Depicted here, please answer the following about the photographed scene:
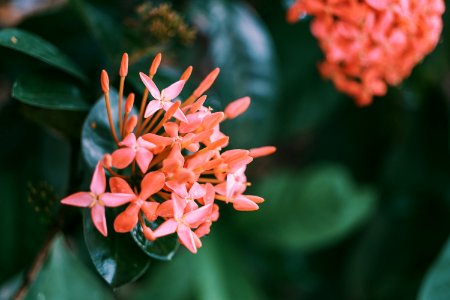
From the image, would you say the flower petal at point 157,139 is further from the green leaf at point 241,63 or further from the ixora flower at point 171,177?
the green leaf at point 241,63

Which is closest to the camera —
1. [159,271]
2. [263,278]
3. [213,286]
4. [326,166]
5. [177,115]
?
[177,115]

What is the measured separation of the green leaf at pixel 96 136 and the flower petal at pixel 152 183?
108 mm

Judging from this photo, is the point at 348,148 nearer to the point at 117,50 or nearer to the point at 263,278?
the point at 263,278

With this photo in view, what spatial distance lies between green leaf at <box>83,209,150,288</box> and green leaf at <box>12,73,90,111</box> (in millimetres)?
134

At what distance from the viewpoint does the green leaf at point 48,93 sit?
603mm

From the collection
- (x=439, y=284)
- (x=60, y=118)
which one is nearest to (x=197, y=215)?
(x=60, y=118)

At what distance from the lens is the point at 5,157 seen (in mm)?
991

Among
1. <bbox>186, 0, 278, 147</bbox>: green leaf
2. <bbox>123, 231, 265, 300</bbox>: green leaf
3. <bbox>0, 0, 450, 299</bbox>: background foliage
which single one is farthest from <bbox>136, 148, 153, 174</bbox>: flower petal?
<bbox>123, 231, 265, 300</bbox>: green leaf

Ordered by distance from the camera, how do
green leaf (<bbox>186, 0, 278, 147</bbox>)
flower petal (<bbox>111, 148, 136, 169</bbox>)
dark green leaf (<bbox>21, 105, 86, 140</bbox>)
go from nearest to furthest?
1. flower petal (<bbox>111, 148, 136, 169</bbox>)
2. dark green leaf (<bbox>21, 105, 86, 140</bbox>)
3. green leaf (<bbox>186, 0, 278, 147</bbox>)

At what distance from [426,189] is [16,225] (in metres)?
0.91

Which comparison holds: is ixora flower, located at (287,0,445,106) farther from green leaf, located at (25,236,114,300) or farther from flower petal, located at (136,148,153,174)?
green leaf, located at (25,236,114,300)

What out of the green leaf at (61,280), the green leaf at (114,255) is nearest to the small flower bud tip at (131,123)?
the green leaf at (114,255)

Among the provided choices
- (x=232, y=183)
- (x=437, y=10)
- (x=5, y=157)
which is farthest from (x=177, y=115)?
(x=5, y=157)

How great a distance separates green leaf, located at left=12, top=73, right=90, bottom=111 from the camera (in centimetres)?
60
